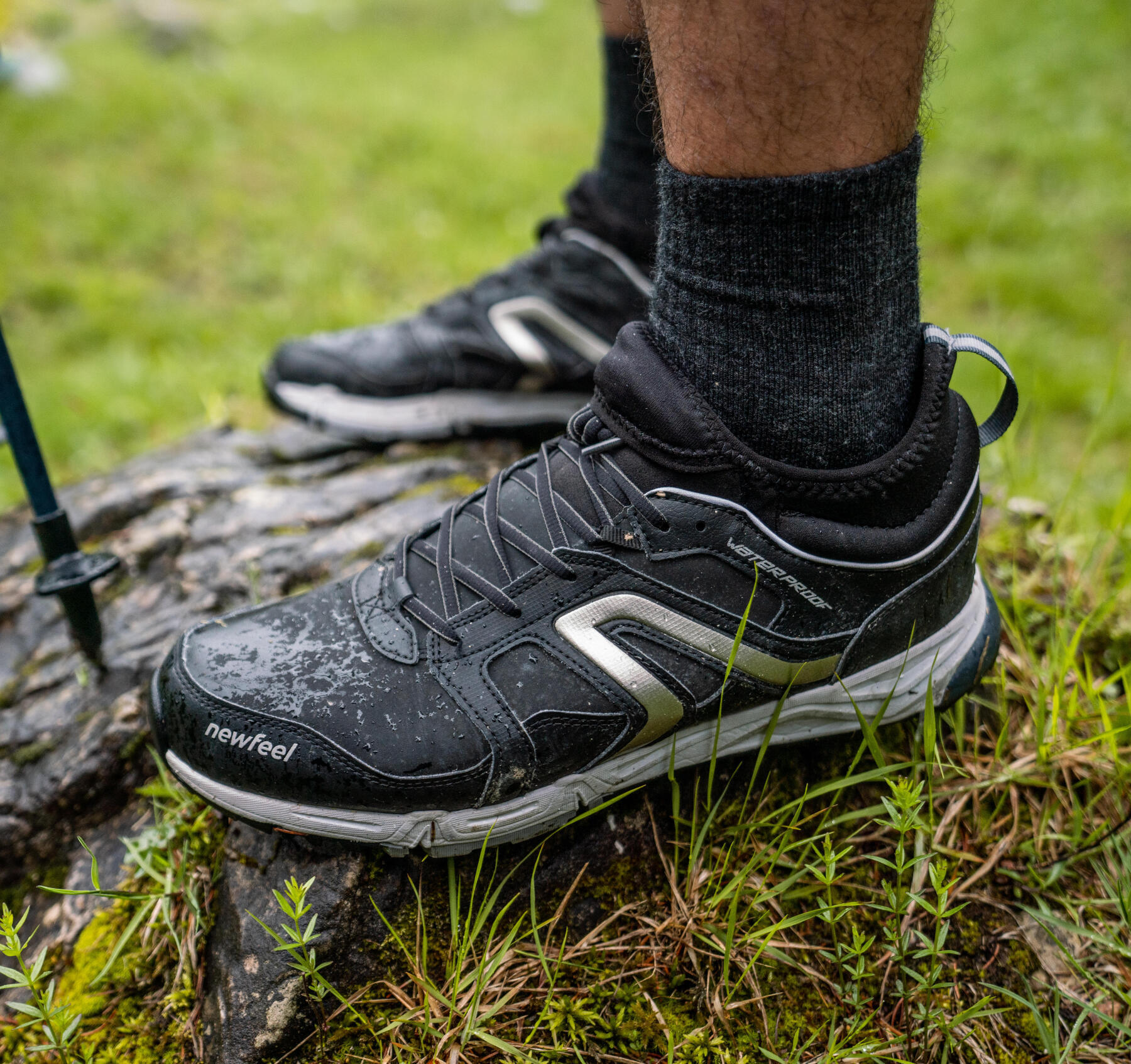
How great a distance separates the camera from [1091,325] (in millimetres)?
5199

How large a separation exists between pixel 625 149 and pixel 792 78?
1.25m

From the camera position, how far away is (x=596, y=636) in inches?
52.1

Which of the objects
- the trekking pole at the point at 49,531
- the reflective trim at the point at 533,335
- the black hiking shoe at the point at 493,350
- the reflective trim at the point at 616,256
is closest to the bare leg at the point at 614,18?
the black hiking shoe at the point at 493,350

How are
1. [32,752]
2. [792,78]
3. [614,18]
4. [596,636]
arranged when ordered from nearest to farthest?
[792,78] → [596,636] → [32,752] → [614,18]

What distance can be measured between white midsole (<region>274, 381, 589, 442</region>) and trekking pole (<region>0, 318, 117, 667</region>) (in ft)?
3.23

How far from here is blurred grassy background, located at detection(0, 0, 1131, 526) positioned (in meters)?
4.39

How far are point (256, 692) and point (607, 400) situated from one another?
2.39 feet

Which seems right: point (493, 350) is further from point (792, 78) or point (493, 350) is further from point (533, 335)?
point (792, 78)

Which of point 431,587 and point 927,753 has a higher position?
point 431,587

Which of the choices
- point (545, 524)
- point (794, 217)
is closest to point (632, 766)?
point (545, 524)

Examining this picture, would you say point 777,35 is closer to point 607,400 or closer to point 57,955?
point 607,400

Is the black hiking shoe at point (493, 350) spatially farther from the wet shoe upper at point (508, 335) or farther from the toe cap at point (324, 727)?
the toe cap at point (324, 727)

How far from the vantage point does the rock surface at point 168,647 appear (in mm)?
1329

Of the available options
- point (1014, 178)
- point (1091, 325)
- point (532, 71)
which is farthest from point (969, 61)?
point (532, 71)
